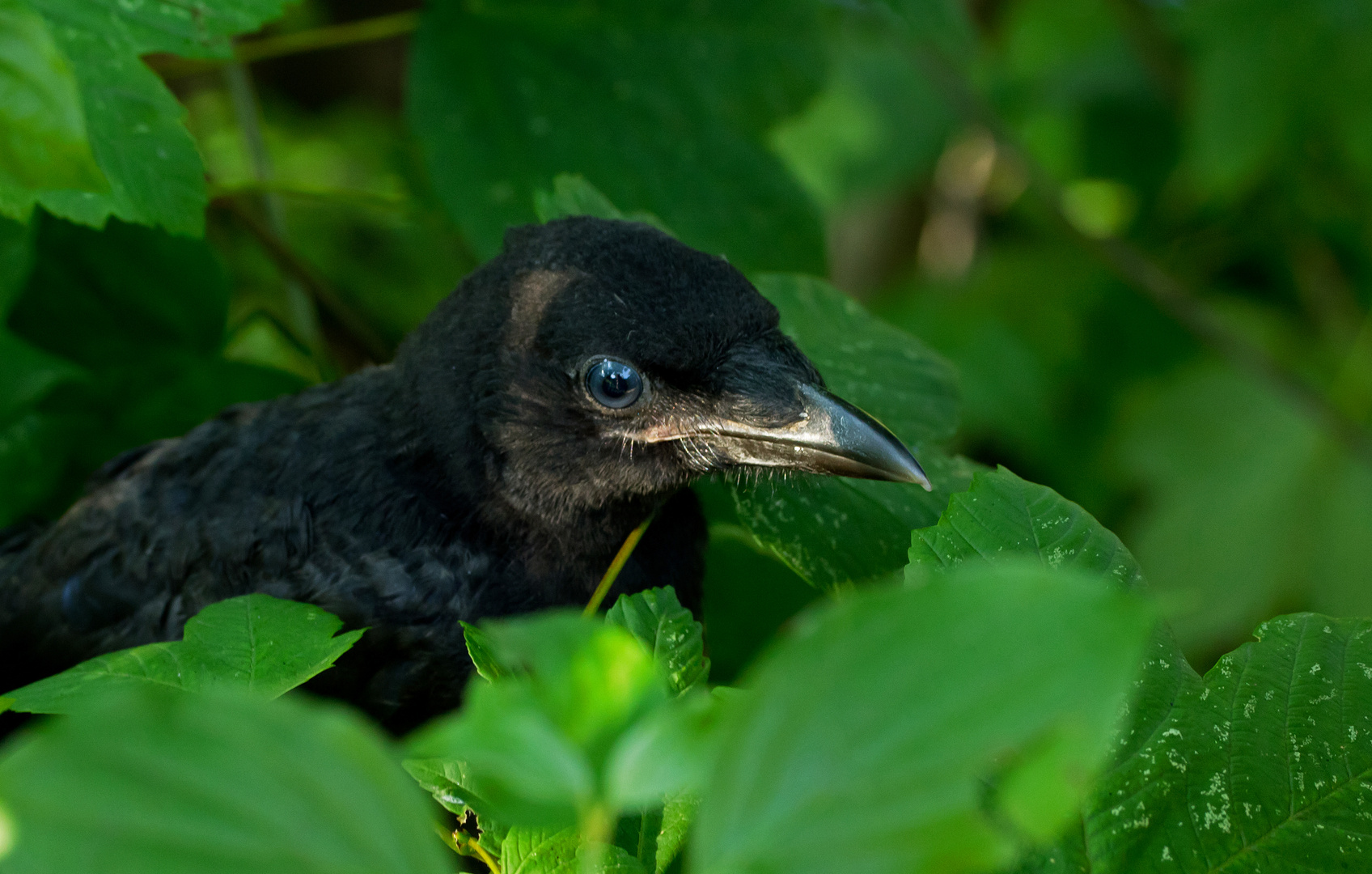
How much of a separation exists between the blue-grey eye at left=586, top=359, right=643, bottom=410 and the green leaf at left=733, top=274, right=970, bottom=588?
0.19 m

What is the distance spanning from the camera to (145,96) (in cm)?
145

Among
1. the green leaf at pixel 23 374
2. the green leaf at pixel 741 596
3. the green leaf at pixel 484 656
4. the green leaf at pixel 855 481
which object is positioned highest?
the green leaf at pixel 484 656

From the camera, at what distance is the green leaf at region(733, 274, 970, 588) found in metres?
1.36

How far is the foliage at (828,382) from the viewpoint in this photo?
53 centimetres

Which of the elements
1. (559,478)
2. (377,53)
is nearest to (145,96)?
(559,478)

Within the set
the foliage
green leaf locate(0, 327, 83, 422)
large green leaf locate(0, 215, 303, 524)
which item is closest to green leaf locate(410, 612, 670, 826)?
the foliage

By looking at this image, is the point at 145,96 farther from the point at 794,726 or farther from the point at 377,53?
the point at 377,53

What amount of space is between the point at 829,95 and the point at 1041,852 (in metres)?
3.62

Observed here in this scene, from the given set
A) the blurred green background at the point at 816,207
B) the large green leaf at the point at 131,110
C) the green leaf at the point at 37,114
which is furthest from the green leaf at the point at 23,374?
the green leaf at the point at 37,114

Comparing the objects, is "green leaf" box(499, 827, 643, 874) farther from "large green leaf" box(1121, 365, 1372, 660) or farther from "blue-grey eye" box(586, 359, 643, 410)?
"large green leaf" box(1121, 365, 1372, 660)

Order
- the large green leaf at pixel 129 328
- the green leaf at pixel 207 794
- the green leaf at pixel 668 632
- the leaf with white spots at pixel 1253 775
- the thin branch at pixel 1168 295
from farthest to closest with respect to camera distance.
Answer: the thin branch at pixel 1168 295 → the large green leaf at pixel 129 328 → the green leaf at pixel 668 632 → the leaf with white spots at pixel 1253 775 → the green leaf at pixel 207 794

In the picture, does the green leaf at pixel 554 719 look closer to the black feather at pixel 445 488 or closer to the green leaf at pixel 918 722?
the green leaf at pixel 918 722

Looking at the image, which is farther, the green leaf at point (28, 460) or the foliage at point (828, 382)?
the green leaf at point (28, 460)

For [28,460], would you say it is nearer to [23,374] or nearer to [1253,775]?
[23,374]
